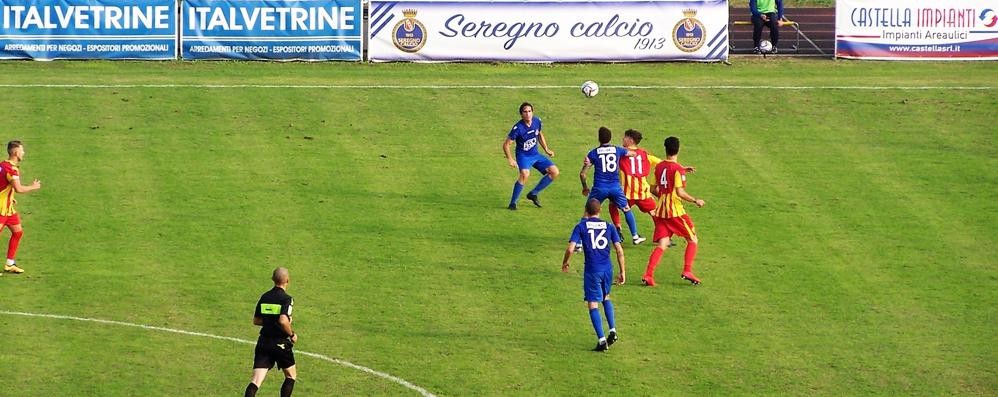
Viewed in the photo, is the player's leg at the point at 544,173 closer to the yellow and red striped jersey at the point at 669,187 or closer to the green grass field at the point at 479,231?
the green grass field at the point at 479,231

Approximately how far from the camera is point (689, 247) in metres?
24.1

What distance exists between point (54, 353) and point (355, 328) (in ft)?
13.7

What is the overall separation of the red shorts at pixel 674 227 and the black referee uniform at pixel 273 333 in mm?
7998

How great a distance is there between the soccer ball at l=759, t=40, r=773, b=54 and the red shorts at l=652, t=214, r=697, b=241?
73.0 feet

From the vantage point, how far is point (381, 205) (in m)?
29.6

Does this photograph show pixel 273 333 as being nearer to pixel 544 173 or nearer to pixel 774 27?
pixel 544 173

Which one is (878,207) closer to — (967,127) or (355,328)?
(967,127)

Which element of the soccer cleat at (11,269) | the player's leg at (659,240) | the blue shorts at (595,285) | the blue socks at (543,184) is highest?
the blue socks at (543,184)

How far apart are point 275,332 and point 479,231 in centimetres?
1047

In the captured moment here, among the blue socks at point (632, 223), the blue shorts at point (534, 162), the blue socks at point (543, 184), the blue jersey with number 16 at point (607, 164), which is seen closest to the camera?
the blue jersey with number 16 at point (607, 164)

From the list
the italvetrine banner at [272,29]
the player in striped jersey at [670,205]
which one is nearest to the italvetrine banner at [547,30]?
the italvetrine banner at [272,29]

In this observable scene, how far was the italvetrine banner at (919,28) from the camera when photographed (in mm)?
43250

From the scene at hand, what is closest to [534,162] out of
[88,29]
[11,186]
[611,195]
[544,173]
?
[544,173]

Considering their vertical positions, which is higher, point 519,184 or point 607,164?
point 607,164
